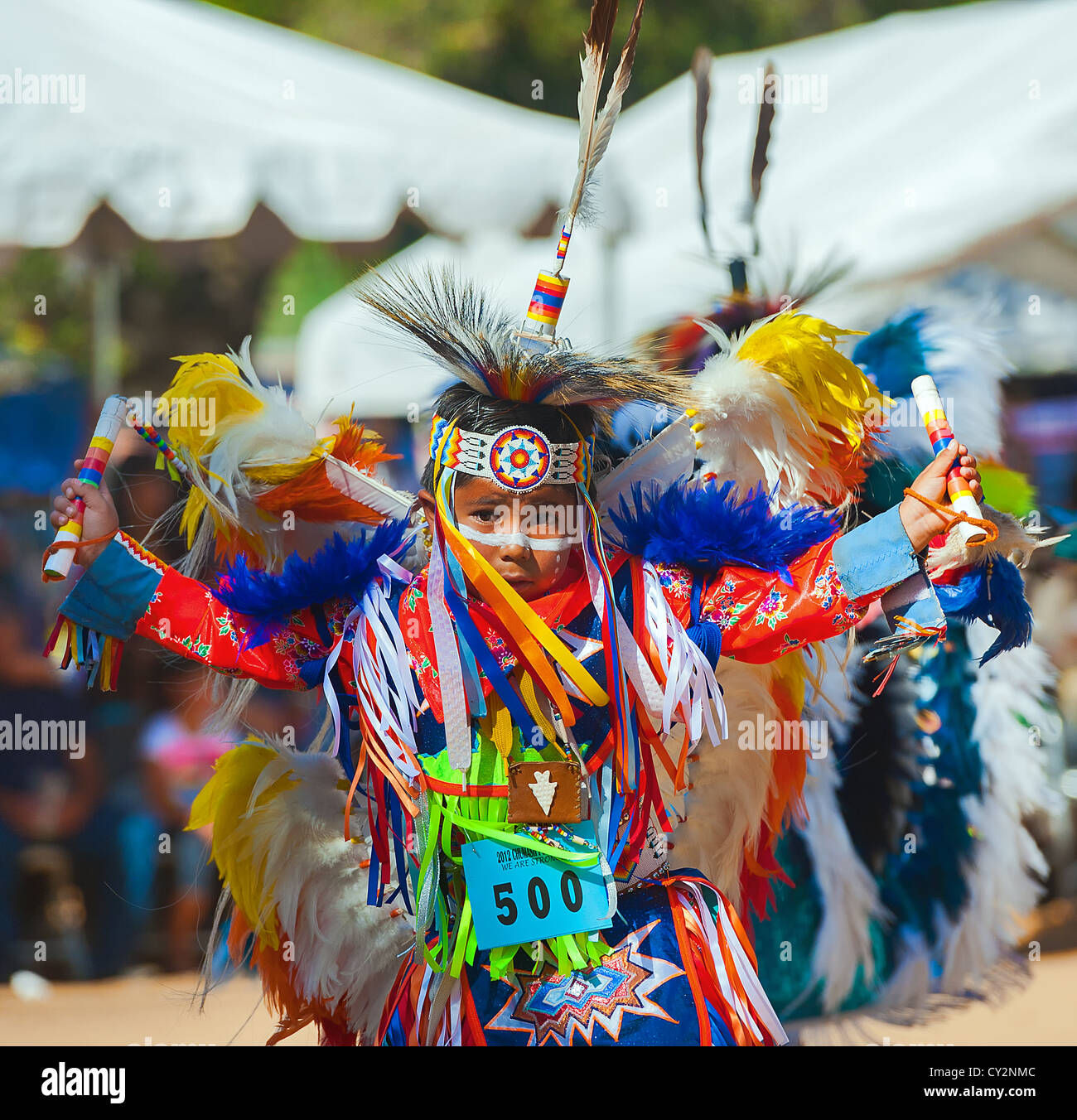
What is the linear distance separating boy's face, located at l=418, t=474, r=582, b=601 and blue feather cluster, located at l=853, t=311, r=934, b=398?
3.86 feet

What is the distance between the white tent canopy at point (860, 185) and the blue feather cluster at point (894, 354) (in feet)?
2.85

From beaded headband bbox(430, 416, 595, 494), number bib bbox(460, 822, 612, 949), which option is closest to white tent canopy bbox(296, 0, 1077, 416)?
beaded headband bbox(430, 416, 595, 494)

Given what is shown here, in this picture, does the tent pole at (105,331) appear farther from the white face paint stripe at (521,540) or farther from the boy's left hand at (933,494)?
the boy's left hand at (933,494)

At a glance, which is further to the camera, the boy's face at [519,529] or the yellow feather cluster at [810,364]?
the yellow feather cluster at [810,364]

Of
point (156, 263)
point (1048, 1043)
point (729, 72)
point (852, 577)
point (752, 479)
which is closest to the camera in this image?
point (852, 577)

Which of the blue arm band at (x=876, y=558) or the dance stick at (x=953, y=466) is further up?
the dance stick at (x=953, y=466)

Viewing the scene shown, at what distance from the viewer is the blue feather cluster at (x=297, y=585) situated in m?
2.21

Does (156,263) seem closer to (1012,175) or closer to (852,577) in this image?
(1012,175)

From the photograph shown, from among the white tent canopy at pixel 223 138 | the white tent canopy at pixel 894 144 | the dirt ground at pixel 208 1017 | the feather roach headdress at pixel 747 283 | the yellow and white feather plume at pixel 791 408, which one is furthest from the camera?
the white tent canopy at pixel 894 144

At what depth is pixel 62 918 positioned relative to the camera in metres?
4.71

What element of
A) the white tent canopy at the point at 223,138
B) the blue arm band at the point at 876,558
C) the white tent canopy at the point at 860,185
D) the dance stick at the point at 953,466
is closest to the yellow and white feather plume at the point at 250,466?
the blue arm band at the point at 876,558

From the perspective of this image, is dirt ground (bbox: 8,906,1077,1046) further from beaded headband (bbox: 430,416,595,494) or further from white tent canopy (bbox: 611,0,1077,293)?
white tent canopy (bbox: 611,0,1077,293)

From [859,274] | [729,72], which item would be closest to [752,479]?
[859,274]
